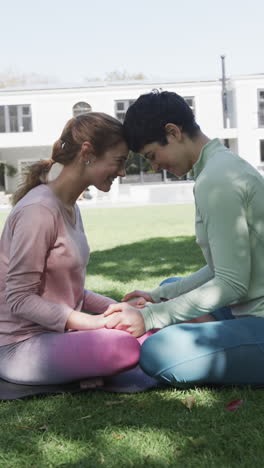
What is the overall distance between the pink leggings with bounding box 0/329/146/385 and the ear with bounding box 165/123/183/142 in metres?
1.03

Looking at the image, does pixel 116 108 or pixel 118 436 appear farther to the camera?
pixel 116 108

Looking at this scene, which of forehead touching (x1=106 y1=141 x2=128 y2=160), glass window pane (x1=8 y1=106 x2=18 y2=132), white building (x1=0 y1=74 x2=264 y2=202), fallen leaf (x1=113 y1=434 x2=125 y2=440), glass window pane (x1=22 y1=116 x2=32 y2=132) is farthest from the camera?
glass window pane (x1=8 y1=106 x2=18 y2=132)

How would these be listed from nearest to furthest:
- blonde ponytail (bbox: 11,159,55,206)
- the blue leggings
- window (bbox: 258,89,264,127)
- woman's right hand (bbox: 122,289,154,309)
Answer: the blue leggings → blonde ponytail (bbox: 11,159,55,206) → woman's right hand (bbox: 122,289,154,309) → window (bbox: 258,89,264,127)

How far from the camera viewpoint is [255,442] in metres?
2.59

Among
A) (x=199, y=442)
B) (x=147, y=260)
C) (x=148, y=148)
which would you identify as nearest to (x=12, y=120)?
(x=147, y=260)

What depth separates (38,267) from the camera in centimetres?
327

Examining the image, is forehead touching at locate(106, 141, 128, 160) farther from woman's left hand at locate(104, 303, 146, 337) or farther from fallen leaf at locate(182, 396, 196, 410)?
fallen leaf at locate(182, 396, 196, 410)

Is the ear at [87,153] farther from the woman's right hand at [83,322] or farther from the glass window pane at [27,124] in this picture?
the glass window pane at [27,124]

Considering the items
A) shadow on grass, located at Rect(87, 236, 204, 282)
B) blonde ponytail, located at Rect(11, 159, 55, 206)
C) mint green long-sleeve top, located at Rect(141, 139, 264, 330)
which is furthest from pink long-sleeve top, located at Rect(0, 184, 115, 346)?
shadow on grass, located at Rect(87, 236, 204, 282)

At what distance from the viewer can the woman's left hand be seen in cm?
323

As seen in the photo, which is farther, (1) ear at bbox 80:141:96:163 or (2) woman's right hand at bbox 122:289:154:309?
(2) woman's right hand at bbox 122:289:154:309

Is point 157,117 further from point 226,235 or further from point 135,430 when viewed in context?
point 135,430

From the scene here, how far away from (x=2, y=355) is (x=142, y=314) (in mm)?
799

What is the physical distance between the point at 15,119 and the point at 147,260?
31705 mm
